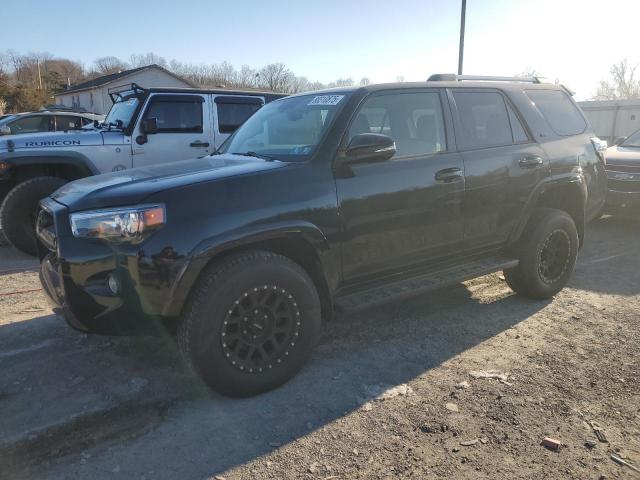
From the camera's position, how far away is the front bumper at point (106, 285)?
2738mm

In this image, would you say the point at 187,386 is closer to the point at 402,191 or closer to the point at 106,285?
the point at 106,285

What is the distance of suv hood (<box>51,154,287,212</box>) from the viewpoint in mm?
2861

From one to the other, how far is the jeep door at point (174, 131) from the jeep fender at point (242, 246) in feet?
15.3

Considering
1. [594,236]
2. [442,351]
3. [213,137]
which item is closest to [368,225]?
[442,351]

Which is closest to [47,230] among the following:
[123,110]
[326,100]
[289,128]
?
[289,128]

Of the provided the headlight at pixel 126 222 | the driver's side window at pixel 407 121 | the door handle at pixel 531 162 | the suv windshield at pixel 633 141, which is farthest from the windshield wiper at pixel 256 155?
the suv windshield at pixel 633 141

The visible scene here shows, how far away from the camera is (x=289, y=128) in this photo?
3854 millimetres

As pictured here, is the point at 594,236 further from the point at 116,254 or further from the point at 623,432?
the point at 116,254

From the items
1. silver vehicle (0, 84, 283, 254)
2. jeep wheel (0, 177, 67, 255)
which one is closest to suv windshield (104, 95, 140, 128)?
silver vehicle (0, 84, 283, 254)

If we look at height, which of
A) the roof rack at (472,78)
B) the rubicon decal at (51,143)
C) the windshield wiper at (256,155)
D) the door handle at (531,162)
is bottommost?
the door handle at (531,162)

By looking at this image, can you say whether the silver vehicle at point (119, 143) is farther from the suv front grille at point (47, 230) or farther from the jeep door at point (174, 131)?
the suv front grille at point (47, 230)

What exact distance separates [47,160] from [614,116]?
769 inches

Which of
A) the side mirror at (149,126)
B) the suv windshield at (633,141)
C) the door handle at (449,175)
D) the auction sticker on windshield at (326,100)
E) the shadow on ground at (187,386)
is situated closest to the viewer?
the shadow on ground at (187,386)

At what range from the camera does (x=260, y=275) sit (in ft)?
9.74
